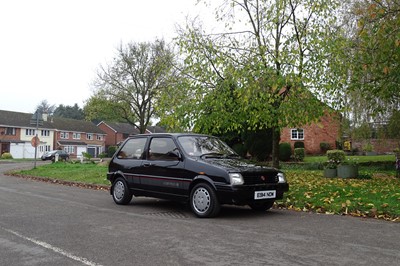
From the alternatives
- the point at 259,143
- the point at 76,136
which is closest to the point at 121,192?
the point at 259,143

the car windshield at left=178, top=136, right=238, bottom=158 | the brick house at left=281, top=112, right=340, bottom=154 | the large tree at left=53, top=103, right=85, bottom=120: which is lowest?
the car windshield at left=178, top=136, right=238, bottom=158

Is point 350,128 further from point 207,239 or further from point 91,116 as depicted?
point 91,116

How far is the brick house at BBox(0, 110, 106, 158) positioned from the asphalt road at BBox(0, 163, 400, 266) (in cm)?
5318

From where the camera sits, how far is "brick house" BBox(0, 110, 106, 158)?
5822cm

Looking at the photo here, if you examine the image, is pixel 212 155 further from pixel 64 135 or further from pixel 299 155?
pixel 64 135

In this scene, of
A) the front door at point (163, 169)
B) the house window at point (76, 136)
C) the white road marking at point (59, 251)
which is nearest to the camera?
the white road marking at point (59, 251)

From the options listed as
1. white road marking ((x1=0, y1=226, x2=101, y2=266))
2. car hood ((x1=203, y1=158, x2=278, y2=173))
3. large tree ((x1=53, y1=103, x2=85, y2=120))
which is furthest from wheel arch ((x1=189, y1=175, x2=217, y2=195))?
large tree ((x1=53, y1=103, x2=85, y2=120))

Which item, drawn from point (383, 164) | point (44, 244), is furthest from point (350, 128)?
point (44, 244)

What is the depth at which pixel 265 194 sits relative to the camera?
7.46m

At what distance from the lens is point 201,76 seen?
13047mm

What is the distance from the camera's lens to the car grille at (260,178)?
7.25m

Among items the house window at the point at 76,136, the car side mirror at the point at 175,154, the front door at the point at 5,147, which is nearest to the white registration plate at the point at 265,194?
the car side mirror at the point at 175,154

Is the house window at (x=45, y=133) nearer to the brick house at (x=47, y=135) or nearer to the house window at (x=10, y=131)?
the brick house at (x=47, y=135)

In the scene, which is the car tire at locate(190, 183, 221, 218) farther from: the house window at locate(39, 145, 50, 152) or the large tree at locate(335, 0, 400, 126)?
the house window at locate(39, 145, 50, 152)
